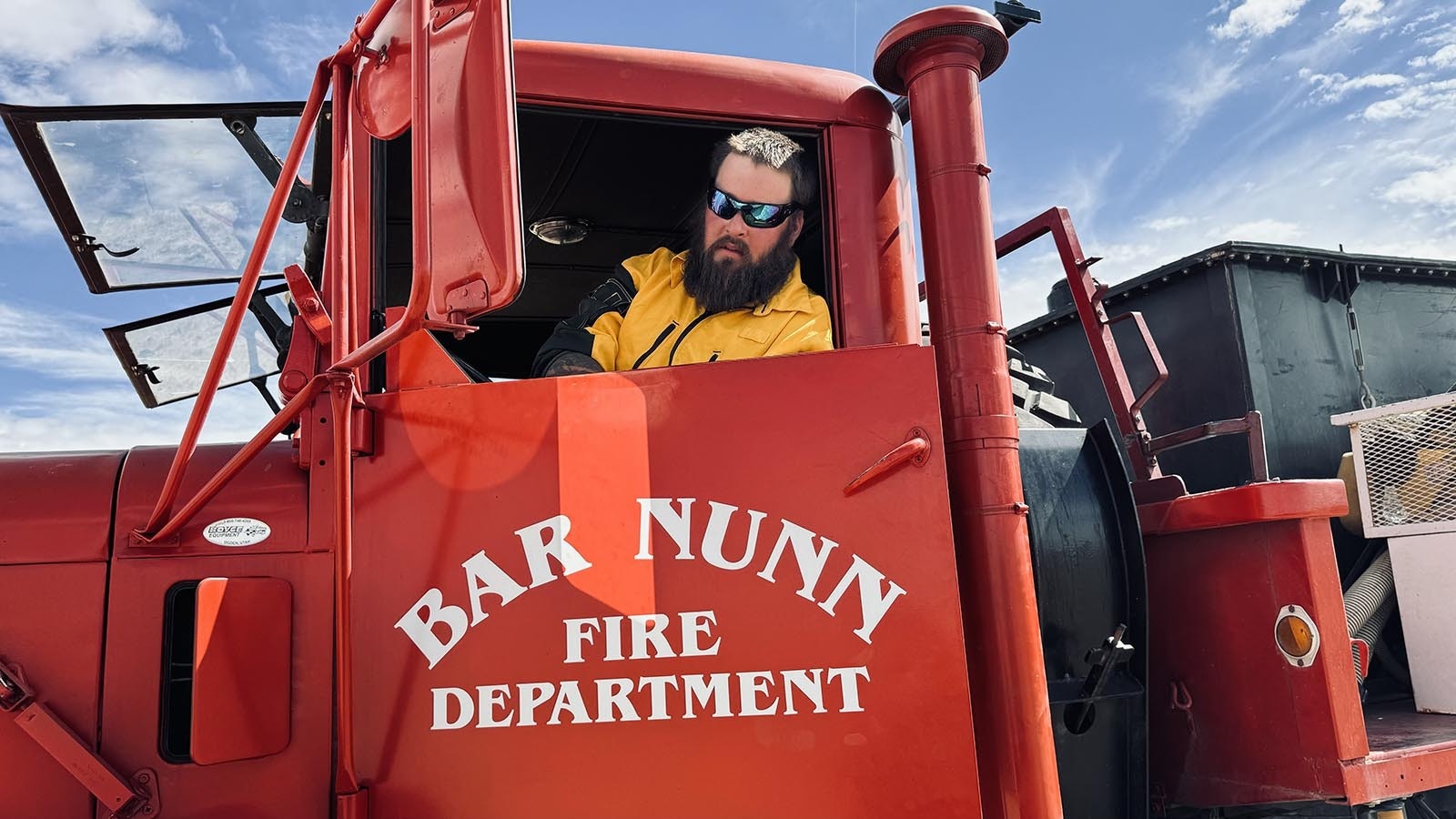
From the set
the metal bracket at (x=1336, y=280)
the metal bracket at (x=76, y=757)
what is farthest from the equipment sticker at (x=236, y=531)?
the metal bracket at (x=1336, y=280)

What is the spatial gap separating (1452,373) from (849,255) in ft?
10.2

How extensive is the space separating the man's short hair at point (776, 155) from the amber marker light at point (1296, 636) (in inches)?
55.0

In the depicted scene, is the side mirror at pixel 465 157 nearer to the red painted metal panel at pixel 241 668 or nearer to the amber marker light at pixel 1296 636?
the red painted metal panel at pixel 241 668

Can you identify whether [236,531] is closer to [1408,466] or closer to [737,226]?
[737,226]

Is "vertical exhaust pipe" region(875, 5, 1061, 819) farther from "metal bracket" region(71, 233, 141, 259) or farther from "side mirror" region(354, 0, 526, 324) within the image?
"metal bracket" region(71, 233, 141, 259)

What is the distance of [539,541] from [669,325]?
651 mm

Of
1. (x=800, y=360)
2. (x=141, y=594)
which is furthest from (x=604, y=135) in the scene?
(x=141, y=594)

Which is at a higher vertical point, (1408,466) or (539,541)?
(1408,466)

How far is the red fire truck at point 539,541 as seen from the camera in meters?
1.66

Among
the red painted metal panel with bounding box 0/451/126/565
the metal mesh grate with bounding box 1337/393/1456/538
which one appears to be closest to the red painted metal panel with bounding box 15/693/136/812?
the red painted metal panel with bounding box 0/451/126/565

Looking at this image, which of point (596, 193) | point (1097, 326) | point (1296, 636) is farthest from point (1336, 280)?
point (596, 193)

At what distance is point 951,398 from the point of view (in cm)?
192

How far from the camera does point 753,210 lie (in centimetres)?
212

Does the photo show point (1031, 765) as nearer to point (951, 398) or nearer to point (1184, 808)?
point (951, 398)
